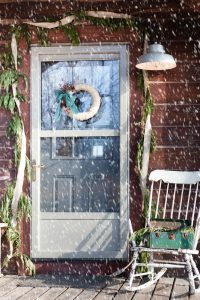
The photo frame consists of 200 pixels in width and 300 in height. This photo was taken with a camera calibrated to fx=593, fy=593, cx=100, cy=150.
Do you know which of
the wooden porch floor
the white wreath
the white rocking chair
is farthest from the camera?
the white wreath

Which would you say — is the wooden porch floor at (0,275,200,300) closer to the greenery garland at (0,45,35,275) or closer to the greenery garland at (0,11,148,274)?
the greenery garland at (0,45,35,275)

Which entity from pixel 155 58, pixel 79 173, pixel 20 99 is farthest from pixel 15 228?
pixel 155 58

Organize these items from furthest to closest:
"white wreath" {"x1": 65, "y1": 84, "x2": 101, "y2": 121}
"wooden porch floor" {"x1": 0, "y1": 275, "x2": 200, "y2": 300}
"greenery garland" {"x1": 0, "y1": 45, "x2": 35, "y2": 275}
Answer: "white wreath" {"x1": 65, "y1": 84, "x2": 101, "y2": 121} → "greenery garland" {"x1": 0, "y1": 45, "x2": 35, "y2": 275} → "wooden porch floor" {"x1": 0, "y1": 275, "x2": 200, "y2": 300}

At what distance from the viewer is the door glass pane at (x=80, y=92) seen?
19.8ft

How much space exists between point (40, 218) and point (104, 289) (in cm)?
122

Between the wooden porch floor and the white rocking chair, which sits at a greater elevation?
the white rocking chair

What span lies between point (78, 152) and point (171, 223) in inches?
50.5

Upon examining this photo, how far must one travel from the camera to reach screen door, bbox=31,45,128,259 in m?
5.95

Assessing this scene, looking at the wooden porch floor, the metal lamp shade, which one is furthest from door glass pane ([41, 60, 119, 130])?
the wooden porch floor

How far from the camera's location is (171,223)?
5.33 m

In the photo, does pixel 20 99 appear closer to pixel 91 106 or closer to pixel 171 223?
pixel 91 106

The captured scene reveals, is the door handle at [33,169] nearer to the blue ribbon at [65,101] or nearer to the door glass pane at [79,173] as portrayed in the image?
the door glass pane at [79,173]

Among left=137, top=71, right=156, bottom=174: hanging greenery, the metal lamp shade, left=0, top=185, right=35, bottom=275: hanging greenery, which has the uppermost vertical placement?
the metal lamp shade

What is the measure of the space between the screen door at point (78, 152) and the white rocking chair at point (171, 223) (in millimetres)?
423
